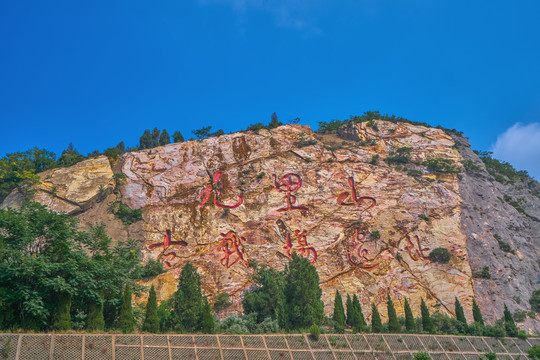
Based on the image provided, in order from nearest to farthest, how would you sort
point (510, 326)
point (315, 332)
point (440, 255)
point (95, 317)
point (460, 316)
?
point (95, 317), point (315, 332), point (510, 326), point (460, 316), point (440, 255)

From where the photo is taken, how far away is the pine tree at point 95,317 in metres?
22.2

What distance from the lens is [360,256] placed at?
36.5m

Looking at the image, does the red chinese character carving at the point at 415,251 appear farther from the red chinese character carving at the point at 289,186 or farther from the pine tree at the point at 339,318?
the pine tree at the point at 339,318

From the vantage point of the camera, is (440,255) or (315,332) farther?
(440,255)

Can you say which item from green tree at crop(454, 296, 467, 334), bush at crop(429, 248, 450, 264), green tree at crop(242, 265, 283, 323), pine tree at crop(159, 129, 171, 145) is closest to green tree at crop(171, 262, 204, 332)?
green tree at crop(242, 265, 283, 323)

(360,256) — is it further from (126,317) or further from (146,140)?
(146,140)

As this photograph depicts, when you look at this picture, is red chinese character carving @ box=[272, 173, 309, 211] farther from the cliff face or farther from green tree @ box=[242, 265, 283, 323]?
green tree @ box=[242, 265, 283, 323]

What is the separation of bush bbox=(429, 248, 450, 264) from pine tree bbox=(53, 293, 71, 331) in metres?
25.5

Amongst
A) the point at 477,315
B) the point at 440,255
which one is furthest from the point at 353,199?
the point at 477,315

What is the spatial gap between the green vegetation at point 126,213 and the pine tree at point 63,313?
56.7 ft

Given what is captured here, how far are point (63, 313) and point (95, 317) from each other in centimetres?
165

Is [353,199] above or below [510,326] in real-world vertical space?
above

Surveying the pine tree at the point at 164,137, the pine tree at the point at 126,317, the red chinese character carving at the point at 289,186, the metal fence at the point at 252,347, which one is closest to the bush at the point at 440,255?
the metal fence at the point at 252,347

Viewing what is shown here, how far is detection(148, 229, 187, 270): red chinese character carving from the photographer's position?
36250 millimetres
